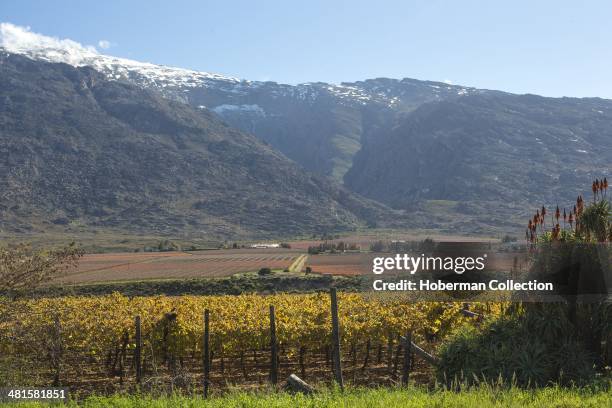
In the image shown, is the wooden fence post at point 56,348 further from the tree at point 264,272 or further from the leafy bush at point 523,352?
the tree at point 264,272

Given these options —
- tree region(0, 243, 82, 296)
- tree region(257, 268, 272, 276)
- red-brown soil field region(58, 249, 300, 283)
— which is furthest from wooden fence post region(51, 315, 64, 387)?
tree region(257, 268, 272, 276)

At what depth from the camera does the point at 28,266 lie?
13047mm

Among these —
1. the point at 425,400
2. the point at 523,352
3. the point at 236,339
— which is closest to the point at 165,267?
the point at 236,339

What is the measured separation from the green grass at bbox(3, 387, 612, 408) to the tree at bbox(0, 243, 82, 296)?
3.64 metres

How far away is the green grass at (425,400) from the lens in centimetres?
823

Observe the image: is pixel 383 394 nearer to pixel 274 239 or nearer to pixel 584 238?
pixel 584 238

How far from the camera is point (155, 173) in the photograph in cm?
19112

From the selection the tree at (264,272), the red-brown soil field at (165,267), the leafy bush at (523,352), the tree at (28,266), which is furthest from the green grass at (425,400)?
the tree at (264,272)

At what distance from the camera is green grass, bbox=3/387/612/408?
8227 mm

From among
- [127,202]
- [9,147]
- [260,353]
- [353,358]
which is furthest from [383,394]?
[9,147]

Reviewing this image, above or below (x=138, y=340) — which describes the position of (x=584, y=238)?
above

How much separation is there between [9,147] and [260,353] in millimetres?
191417

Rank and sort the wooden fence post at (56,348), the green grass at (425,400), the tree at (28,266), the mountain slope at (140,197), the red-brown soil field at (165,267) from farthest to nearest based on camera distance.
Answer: the mountain slope at (140,197)
the red-brown soil field at (165,267)
the wooden fence post at (56,348)
the tree at (28,266)
the green grass at (425,400)

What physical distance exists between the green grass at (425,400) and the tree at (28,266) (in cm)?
364
